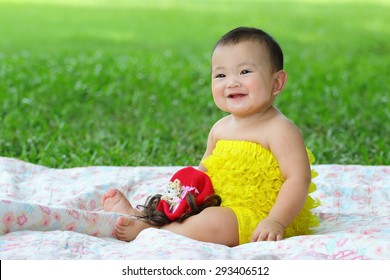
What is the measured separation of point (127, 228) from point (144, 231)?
0.14 metres

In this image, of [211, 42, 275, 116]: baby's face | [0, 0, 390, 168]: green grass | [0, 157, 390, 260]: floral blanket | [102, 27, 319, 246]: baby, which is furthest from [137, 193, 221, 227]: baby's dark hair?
[0, 0, 390, 168]: green grass

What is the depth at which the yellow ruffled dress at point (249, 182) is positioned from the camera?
126 inches

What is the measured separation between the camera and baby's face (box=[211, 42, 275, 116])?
3.25 meters

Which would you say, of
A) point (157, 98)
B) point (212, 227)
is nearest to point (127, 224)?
point (212, 227)

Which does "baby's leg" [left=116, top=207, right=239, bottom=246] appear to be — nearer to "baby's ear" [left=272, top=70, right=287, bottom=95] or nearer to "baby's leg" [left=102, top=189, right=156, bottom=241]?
"baby's leg" [left=102, top=189, right=156, bottom=241]

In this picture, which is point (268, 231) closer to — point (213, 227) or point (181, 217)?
point (213, 227)

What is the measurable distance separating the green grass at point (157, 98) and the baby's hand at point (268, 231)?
188 centimetres

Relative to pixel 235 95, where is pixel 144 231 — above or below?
below

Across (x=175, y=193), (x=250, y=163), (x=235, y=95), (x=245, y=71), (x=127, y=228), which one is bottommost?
(x=127, y=228)

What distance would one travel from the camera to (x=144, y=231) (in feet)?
10.1

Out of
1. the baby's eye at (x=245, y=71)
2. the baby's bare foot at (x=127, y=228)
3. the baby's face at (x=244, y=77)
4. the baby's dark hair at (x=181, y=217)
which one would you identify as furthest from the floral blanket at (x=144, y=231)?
the baby's eye at (x=245, y=71)

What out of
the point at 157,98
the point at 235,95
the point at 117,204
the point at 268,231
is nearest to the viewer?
the point at 268,231

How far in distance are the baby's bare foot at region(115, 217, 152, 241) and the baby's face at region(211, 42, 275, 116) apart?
23.8 inches
